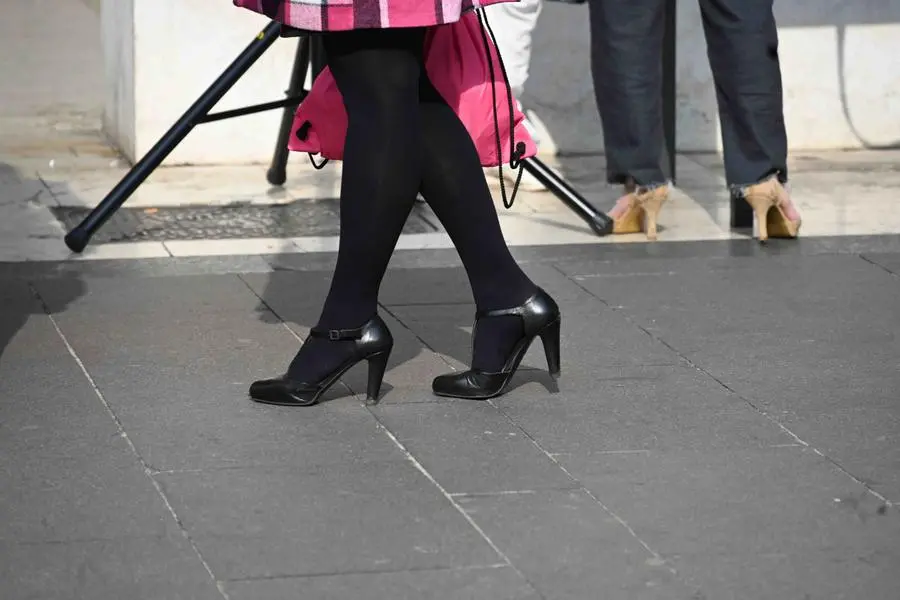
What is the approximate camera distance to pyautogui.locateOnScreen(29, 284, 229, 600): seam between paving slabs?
8.81ft

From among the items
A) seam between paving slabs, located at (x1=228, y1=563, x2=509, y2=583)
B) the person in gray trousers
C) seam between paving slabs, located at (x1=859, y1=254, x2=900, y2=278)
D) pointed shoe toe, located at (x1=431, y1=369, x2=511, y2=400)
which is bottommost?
seam between paving slabs, located at (x1=859, y1=254, x2=900, y2=278)

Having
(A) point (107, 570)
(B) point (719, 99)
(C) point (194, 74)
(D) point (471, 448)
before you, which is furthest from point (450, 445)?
(C) point (194, 74)

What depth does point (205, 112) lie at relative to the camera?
16.9 feet

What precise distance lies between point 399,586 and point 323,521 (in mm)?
316

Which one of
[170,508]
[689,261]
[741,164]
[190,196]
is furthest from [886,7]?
[170,508]

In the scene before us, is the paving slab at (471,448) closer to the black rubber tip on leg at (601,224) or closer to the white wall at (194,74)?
the black rubber tip on leg at (601,224)

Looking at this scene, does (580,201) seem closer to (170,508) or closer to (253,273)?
(253,273)

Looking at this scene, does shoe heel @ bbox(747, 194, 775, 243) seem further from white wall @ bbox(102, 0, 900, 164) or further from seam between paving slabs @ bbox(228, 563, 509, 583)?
seam between paving slabs @ bbox(228, 563, 509, 583)

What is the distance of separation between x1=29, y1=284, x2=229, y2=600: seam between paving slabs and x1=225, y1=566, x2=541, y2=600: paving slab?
2.9 inches

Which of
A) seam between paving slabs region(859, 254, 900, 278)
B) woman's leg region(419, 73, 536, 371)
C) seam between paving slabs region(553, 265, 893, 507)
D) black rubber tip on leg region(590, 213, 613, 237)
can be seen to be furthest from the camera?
black rubber tip on leg region(590, 213, 613, 237)

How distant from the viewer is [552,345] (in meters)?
3.66

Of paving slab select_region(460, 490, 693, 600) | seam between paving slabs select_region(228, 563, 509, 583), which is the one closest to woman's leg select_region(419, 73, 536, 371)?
paving slab select_region(460, 490, 693, 600)

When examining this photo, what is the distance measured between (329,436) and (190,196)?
9.02 ft

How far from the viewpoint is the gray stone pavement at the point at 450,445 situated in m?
2.69
